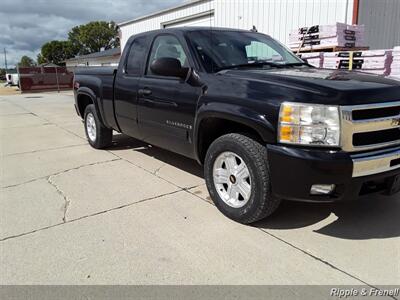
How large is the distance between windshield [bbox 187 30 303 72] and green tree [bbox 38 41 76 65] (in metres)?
88.1

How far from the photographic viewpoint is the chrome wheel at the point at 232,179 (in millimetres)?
3545

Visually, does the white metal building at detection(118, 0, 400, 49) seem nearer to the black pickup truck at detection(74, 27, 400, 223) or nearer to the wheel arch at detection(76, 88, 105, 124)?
the wheel arch at detection(76, 88, 105, 124)

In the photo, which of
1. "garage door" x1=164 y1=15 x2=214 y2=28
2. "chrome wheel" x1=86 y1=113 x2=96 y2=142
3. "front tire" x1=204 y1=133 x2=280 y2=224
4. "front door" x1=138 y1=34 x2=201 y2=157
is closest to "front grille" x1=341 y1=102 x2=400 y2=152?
"front tire" x1=204 y1=133 x2=280 y2=224

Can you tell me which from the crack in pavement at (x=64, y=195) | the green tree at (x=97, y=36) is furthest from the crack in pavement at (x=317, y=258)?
the green tree at (x=97, y=36)

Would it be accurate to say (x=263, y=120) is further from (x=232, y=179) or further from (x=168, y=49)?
(x=168, y=49)

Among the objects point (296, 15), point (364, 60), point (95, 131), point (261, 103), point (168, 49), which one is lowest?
point (95, 131)

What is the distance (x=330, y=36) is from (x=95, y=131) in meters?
5.32

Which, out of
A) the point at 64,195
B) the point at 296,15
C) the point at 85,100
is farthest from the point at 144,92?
the point at 296,15

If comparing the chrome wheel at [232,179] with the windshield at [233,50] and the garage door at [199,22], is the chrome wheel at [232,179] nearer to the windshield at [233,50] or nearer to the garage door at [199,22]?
the windshield at [233,50]

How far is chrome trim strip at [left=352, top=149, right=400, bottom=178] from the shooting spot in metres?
2.99

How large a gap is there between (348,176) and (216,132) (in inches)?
59.9

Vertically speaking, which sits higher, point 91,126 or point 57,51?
point 57,51

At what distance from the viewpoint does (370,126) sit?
3.08 metres

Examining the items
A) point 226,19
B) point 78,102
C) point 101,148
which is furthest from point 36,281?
point 226,19
